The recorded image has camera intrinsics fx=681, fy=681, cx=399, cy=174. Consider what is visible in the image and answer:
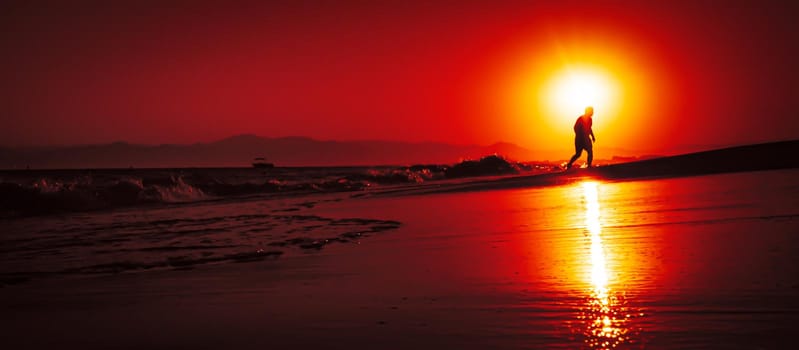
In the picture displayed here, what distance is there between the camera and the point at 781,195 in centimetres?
759

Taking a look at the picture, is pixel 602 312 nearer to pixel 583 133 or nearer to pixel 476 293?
pixel 476 293

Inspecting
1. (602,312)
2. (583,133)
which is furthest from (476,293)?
(583,133)

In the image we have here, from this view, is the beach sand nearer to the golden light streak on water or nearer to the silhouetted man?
the golden light streak on water

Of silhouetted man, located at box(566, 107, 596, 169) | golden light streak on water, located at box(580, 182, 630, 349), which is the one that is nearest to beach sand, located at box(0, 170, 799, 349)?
golden light streak on water, located at box(580, 182, 630, 349)

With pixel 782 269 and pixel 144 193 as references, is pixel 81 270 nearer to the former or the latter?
pixel 782 269

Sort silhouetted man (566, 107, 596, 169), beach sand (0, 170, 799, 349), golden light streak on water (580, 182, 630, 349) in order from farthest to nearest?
silhouetted man (566, 107, 596, 169) → beach sand (0, 170, 799, 349) → golden light streak on water (580, 182, 630, 349)

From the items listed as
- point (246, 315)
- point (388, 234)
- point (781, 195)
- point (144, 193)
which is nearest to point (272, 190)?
point (144, 193)

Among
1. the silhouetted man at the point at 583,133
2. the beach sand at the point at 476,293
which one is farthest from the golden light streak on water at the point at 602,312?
the silhouetted man at the point at 583,133

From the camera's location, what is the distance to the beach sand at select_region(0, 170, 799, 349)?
294 cm

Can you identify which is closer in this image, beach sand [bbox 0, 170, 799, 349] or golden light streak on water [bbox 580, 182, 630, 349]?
golden light streak on water [bbox 580, 182, 630, 349]

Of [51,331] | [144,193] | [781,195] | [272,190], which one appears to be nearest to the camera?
[51,331]

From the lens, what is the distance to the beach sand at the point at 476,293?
2938mm

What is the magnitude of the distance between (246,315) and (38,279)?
266cm

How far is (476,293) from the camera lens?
154 inches
